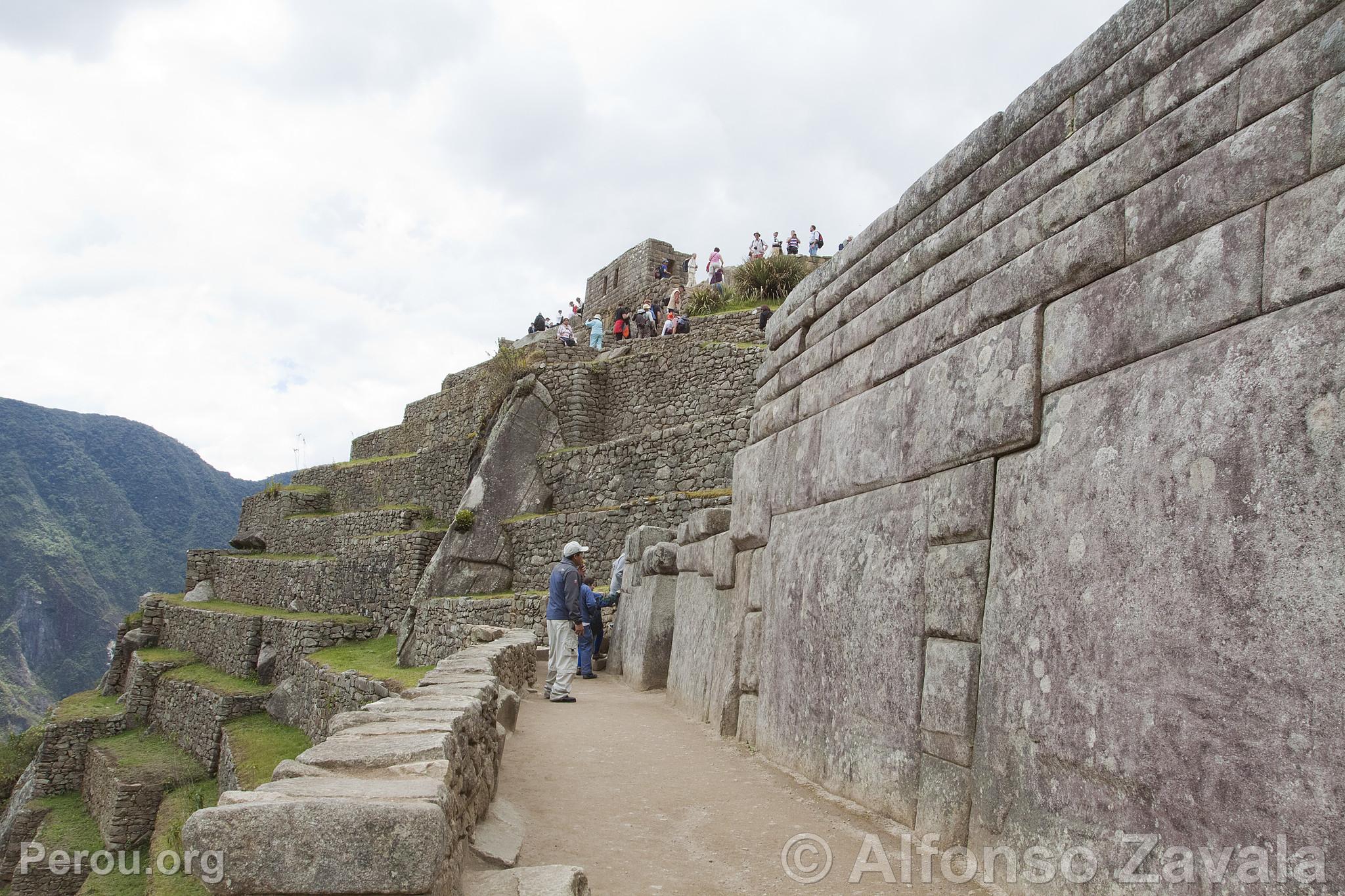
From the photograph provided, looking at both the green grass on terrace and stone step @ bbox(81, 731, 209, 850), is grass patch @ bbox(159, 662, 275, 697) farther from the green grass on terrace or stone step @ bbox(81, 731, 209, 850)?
the green grass on terrace

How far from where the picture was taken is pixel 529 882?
3.09m

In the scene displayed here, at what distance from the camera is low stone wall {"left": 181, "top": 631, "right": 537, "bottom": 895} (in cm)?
231

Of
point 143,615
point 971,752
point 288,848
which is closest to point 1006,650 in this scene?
point 971,752

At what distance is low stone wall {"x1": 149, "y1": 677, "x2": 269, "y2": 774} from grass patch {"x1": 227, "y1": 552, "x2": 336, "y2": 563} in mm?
5294

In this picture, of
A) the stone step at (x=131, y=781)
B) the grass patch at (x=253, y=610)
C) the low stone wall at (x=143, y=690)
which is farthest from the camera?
the low stone wall at (x=143, y=690)

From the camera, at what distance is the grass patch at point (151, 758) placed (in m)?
21.3

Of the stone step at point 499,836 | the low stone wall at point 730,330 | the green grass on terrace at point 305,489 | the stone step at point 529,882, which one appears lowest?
the stone step at point 499,836

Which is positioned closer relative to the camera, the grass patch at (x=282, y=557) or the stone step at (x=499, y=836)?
the stone step at (x=499, y=836)

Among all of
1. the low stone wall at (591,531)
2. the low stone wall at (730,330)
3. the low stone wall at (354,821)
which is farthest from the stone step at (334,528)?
the low stone wall at (354,821)

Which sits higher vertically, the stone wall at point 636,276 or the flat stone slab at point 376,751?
the stone wall at point 636,276

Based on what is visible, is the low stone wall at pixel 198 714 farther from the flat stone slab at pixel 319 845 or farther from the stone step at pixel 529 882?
the flat stone slab at pixel 319 845

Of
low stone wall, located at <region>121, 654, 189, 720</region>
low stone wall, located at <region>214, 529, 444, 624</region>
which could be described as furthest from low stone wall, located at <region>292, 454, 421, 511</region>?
low stone wall, located at <region>121, 654, 189, 720</region>

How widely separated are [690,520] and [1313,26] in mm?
7296

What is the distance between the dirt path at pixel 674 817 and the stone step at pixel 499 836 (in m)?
0.08
